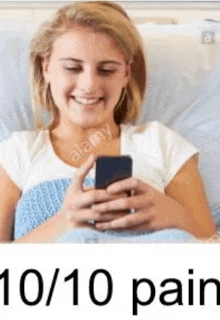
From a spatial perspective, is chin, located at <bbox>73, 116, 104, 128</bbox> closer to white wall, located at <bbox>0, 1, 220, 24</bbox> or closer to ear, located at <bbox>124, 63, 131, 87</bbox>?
ear, located at <bbox>124, 63, 131, 87</bbox>

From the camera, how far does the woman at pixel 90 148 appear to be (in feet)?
4.26

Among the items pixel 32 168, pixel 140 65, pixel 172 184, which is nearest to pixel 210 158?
pixel 172 184

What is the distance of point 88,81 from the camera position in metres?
1.32

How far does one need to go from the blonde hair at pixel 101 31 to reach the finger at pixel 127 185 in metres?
0.14

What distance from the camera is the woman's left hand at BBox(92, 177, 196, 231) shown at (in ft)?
4.27

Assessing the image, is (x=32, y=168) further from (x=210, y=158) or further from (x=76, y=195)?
(x=210, y=158)

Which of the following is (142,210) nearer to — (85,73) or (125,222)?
(125,222)

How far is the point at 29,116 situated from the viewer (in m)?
1.34

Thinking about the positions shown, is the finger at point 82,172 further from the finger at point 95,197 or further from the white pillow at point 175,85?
the white pillow at point 175,85

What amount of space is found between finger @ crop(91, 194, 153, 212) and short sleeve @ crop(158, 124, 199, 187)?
0.19ft

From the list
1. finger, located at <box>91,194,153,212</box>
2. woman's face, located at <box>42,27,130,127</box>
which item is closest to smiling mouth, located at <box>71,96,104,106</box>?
woman's face, located at <box>42,27,130,127</box>

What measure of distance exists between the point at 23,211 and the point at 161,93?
41 centimetres

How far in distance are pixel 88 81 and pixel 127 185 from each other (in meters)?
0.25

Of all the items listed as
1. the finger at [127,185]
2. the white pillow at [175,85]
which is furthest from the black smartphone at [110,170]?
the white pillow at [175,85]
